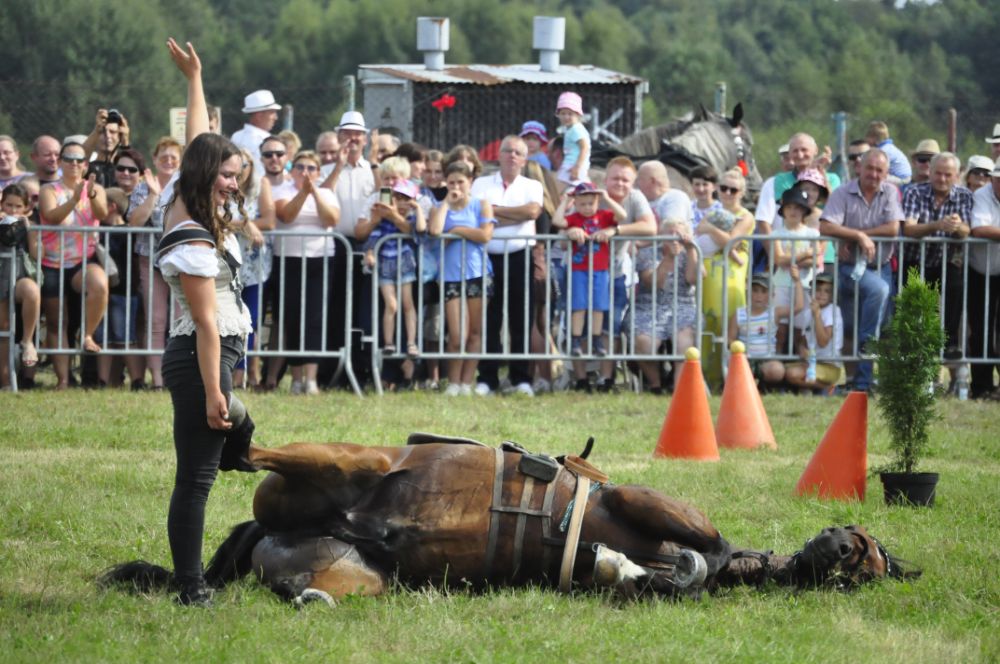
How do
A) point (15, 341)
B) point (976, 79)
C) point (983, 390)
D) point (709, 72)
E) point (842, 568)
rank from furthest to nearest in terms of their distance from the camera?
1. point (709, 72)
2. point (976, 79)
3. point (983, 390)
4. point (15, 341)
5. point (842, 568)

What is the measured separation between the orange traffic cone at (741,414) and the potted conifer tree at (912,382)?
1923mm

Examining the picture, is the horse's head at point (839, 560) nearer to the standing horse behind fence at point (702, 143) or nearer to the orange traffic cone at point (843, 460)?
the orange traffic cone at point (843, 460)

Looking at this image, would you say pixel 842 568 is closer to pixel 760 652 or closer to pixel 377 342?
pixel 760 652

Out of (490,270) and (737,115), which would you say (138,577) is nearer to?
(490,270)

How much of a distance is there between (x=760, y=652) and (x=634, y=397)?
720 cm

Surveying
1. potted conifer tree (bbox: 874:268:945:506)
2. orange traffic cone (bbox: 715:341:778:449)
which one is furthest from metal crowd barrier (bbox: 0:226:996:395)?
potted conifer tree (bbox: 874:268:945:506)

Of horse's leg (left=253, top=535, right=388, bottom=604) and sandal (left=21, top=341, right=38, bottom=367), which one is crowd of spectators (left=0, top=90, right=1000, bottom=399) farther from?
horse's leg (left=253, top=535, right=388, bottom=604)

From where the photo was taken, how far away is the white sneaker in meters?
12.5

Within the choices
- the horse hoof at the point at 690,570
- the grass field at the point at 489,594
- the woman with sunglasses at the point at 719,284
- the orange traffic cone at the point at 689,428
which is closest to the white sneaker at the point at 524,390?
the woman with sunglasses at the point at 719,284

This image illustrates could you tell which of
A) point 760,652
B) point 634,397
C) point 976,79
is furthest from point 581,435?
point 976,79

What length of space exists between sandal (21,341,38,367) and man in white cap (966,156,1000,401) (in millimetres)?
7341

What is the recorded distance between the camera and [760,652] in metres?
5.05

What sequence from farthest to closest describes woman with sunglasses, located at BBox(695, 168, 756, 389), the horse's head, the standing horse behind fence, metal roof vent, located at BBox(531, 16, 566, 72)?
1. metal roof vent, located at BBox(531, 16, 566, 72)
2. the standing horse behind fence
3. woman with sunglasses, located at BBox(695, 168, 756, 389)
4. the horse's head

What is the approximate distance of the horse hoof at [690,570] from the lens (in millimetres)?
5657
